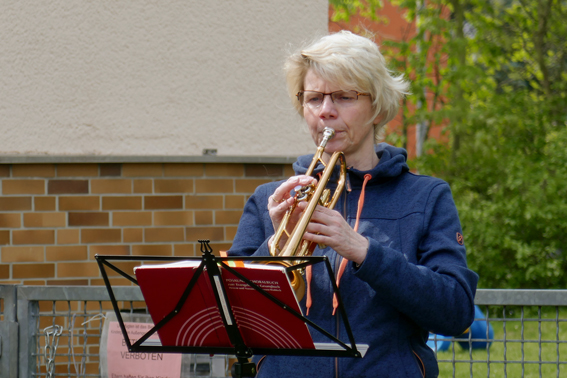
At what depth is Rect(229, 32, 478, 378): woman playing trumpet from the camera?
1.96 meters

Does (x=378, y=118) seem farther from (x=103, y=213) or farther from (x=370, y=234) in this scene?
(x=103, y=213)

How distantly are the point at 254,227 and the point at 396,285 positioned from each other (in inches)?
24.4

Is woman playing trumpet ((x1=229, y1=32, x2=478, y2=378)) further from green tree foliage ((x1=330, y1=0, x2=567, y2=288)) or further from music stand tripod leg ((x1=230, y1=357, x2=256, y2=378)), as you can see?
green tree foliage ((x1=330, y1=0, x2=567, y2=288))

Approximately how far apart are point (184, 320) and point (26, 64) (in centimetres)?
269

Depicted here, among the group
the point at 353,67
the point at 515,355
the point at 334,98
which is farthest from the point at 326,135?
the point at 515,355

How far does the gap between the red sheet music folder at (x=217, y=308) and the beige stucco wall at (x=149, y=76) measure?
2353 mm

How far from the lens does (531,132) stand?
9.12 metres

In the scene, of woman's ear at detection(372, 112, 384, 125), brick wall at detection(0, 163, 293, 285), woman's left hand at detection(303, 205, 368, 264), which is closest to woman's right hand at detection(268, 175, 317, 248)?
woman's left hand at detection(303, 205, 368, 264)

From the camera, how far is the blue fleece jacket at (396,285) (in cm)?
196

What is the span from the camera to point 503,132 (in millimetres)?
9320

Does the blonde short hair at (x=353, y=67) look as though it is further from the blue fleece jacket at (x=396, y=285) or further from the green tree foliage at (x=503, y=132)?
the green tree foliage at (x=503, y=132)

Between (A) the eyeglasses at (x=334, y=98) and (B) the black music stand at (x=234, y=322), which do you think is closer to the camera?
(B) the black music stand at (x=234, y=322)

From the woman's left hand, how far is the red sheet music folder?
23 cm

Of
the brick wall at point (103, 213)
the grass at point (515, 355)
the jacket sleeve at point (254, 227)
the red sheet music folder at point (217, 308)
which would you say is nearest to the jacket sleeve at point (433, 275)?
the red sheet music folder at point (217, 308)
